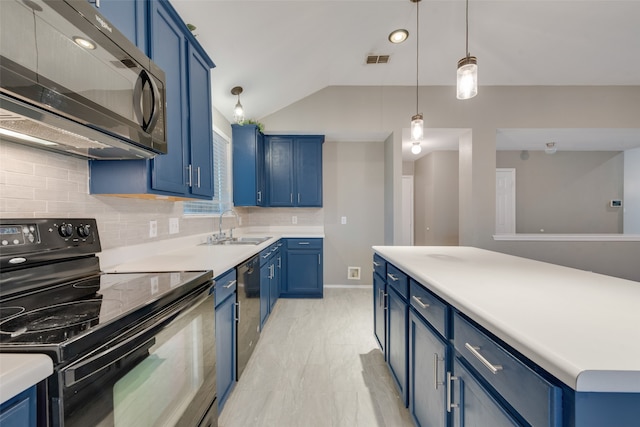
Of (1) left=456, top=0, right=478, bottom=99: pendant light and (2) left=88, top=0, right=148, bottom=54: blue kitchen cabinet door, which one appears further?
(1) left=456, top=0, right=478, bottom=99: pendant light

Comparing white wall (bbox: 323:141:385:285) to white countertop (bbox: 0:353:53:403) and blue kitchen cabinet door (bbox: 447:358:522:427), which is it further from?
white countertop (bbox: 0:353:53:403)

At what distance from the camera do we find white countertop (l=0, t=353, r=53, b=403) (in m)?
0.46

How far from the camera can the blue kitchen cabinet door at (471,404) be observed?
28.3 inches

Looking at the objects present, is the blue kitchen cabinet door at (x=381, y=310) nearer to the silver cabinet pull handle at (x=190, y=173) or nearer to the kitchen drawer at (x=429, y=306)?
the kitchen drawer at (x=429, y=306)

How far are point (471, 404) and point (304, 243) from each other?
2.81 m

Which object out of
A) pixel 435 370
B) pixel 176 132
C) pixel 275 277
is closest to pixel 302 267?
pixel 275 277

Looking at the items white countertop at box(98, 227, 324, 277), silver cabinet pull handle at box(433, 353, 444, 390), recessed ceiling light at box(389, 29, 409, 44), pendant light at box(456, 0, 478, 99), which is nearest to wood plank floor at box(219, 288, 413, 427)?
silver cabinet pull handle at box(433, 353, 444, 390)

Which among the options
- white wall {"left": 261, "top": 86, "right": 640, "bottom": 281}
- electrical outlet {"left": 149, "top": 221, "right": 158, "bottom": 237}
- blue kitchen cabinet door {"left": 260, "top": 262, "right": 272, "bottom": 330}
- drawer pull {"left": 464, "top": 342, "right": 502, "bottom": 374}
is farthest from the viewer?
white wall {"left": 261, "top": 86, "right": 640, "bottom": 281}

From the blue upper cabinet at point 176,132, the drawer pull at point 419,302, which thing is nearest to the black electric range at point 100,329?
the blue upper cabinet at point 176,132

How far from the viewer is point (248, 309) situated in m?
1.99

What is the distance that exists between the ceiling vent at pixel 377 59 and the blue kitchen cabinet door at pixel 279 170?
4.76 ft

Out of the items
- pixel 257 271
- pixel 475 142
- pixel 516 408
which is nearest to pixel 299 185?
pixel 257 271

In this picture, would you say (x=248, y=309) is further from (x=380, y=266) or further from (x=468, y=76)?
(x=468, y=76)

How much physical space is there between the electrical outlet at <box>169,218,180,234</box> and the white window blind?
563 millimetres
